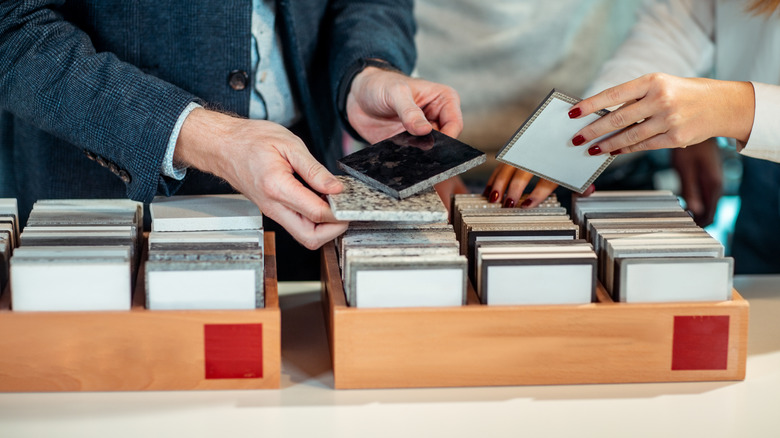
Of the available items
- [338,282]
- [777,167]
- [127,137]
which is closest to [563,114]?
[338,282]

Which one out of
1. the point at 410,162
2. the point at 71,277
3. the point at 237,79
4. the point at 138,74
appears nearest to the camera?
the point at 71,277

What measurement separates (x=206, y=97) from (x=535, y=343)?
1.00m

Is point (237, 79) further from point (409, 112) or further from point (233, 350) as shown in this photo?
point (233, 350)

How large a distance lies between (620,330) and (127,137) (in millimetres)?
988

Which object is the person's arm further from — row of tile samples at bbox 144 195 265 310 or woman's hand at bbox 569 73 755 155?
woman's hand at bbox 569 73 755 155

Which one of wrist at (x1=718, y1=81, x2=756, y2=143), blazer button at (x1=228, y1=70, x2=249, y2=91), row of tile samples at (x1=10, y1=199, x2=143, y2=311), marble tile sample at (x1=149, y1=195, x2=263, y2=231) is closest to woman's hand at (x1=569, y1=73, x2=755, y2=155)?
wrist at (x1=718, y1=81, x2=756, y2=143)

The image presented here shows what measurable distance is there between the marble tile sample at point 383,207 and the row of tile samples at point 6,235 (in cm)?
57

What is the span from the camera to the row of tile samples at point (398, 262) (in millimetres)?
1354

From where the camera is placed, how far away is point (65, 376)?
1384 millimetres

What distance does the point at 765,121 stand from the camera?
5.77 feet

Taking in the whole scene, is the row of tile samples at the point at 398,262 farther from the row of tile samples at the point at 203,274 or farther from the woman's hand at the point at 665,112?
the woman's hand at the point at 665,112

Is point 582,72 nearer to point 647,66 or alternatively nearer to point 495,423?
point 647,66

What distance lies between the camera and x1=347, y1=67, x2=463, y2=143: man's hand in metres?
1.78

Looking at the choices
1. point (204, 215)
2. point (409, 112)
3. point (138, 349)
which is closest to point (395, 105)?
point (409, 112)
